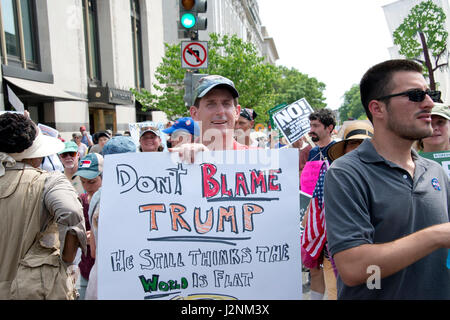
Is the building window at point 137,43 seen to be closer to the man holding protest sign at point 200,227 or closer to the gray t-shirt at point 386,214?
the man holding protest sign at point 200,227

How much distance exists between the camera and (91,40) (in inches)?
747

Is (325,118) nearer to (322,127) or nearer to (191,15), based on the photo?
(322,127)

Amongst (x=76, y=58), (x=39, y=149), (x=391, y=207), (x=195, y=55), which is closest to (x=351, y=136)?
(x=391, y=207)

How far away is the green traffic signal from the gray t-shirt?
536 centimetres

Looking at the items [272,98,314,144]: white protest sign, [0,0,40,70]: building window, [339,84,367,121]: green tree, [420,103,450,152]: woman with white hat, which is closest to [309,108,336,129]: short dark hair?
[272,98,314,144]: white protest sign

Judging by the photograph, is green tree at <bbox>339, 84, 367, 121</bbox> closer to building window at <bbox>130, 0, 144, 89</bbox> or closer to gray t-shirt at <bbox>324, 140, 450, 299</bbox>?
building window at <bbox>130, 0, 144, 89</bbox>

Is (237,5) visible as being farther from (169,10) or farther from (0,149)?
(0,149)

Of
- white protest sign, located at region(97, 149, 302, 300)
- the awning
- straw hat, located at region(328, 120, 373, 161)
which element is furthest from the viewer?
the awning

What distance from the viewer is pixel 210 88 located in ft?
7.57

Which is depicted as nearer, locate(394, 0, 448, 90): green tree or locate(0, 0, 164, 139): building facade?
locate(394, 0, 448, 90): green tree

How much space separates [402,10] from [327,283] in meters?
3.61

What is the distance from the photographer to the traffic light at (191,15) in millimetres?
6223

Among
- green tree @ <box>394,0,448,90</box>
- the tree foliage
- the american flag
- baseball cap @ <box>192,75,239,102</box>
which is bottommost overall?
the american flag

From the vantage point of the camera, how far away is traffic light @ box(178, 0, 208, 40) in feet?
20.4
